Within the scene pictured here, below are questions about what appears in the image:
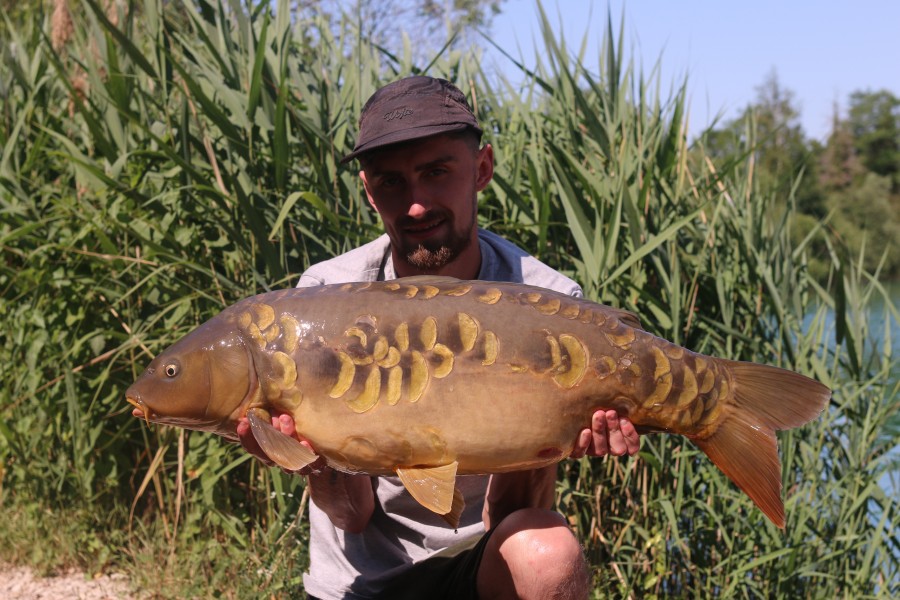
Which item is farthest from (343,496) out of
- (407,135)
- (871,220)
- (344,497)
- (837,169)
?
(837,169)

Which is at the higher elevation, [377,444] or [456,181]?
[456,181]

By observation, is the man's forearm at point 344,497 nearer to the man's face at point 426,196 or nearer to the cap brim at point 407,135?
the man's face at point 426,196

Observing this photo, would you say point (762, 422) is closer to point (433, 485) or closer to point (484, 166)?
point (433, 485)

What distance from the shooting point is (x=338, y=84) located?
292 centimetres

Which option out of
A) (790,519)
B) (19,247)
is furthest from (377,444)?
(19,247)

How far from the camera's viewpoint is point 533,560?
1.64 m

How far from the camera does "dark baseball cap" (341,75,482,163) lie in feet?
5.91

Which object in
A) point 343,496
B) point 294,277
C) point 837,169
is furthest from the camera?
point 837,169

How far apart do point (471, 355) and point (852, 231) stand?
13168 mm

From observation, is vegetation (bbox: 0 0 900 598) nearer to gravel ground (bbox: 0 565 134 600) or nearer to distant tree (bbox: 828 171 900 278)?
gravel ground (bbox: 0 565 134 600)

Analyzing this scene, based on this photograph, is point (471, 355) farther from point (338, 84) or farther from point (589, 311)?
point (338, 84)

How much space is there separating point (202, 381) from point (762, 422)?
2.94ft

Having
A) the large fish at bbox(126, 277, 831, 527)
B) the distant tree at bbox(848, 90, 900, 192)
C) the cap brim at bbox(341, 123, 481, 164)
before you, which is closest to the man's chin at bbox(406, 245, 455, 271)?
the cap brim at bbox(341, 123, 481, 164)

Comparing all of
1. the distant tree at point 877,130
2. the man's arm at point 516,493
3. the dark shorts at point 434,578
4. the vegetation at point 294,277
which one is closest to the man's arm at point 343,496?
the dark shorts at point 434,578
